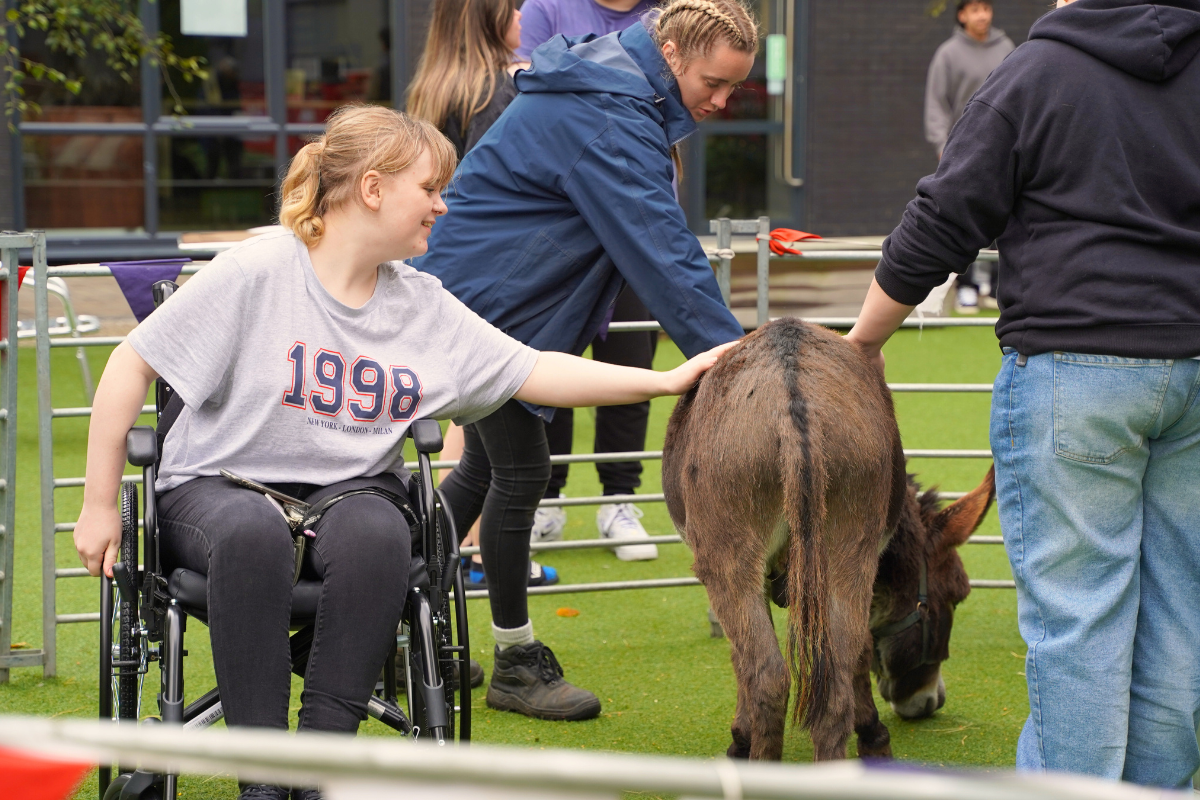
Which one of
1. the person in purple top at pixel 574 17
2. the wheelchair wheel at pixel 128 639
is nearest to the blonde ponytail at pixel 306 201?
the wheelchair wheel at pixel 128 639

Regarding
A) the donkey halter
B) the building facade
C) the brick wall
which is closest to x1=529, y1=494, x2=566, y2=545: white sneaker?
the donkey halter

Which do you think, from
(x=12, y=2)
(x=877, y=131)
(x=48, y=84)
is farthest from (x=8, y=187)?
(x=877, y=131)

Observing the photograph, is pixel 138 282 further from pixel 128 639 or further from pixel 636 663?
pixel 636 663

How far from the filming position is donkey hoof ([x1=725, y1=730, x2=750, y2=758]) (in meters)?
2.86

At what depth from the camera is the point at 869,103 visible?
1192cm

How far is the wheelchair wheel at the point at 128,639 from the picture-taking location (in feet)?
7.92

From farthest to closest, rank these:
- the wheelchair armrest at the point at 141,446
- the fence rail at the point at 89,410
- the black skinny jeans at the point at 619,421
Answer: the black skinny jeans at the point at 619,421 < the fence rail at the point at 89,410 < the wheelchair armrest at the point at 141,446

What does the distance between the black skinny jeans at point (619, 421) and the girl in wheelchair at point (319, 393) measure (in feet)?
5.77

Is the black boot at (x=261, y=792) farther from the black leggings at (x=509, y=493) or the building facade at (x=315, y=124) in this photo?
the building facade at (x=315, y=124)

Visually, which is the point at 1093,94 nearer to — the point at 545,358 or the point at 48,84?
the point at 545,358

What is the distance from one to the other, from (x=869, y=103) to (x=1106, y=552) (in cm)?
1036

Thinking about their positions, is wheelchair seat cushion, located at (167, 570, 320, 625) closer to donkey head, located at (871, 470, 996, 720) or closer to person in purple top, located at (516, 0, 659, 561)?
donkey head, located at (871, 470, 996, 720)

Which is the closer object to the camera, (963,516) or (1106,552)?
(1106,552)

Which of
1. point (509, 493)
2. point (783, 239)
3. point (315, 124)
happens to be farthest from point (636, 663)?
point (315, 124)
